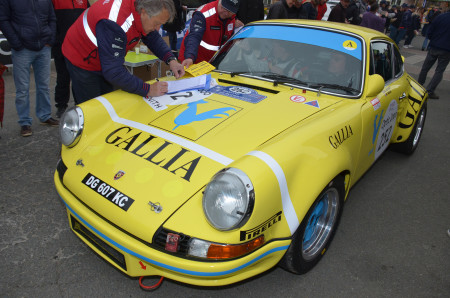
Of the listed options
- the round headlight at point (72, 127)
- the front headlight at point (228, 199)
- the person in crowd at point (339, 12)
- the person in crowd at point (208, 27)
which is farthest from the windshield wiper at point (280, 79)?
the person in crowd at point (339, 12)

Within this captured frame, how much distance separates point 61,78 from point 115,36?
7.55ft

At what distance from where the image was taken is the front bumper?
65.4 inches

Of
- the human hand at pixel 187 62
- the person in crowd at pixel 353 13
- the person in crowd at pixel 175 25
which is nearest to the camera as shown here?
the human hand at pixel 187 62

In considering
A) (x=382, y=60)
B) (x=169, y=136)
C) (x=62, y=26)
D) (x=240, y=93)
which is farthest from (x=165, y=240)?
(x=62, y=26)

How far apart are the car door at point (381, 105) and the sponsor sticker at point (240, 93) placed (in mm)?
801

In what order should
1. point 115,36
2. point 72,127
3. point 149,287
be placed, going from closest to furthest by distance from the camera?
point 149,287 → point 72,127 → point 115,36

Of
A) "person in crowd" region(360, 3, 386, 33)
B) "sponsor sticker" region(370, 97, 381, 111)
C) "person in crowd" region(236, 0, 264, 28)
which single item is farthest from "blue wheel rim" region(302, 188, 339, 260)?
"person in crowd" region(360, 3, 386, 33)

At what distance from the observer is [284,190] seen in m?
1.79

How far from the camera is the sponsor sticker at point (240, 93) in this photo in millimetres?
2617

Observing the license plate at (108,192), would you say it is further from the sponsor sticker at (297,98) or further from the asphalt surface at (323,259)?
the sponsor sticker at (297,98)

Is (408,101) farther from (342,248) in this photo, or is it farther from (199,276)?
(199,276)

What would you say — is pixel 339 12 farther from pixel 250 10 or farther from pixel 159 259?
pixel 159 259

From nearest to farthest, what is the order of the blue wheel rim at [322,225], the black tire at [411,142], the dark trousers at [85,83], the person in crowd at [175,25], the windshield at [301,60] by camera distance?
the blue wheel rim at [322,225] < the windshield at [301,60] < the dark trousers at [85,83] < the black tire at [411,142] < the person in crowd at [175,25]

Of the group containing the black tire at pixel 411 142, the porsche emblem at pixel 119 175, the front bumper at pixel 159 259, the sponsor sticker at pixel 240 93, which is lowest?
the black tire at pixel 411 142
